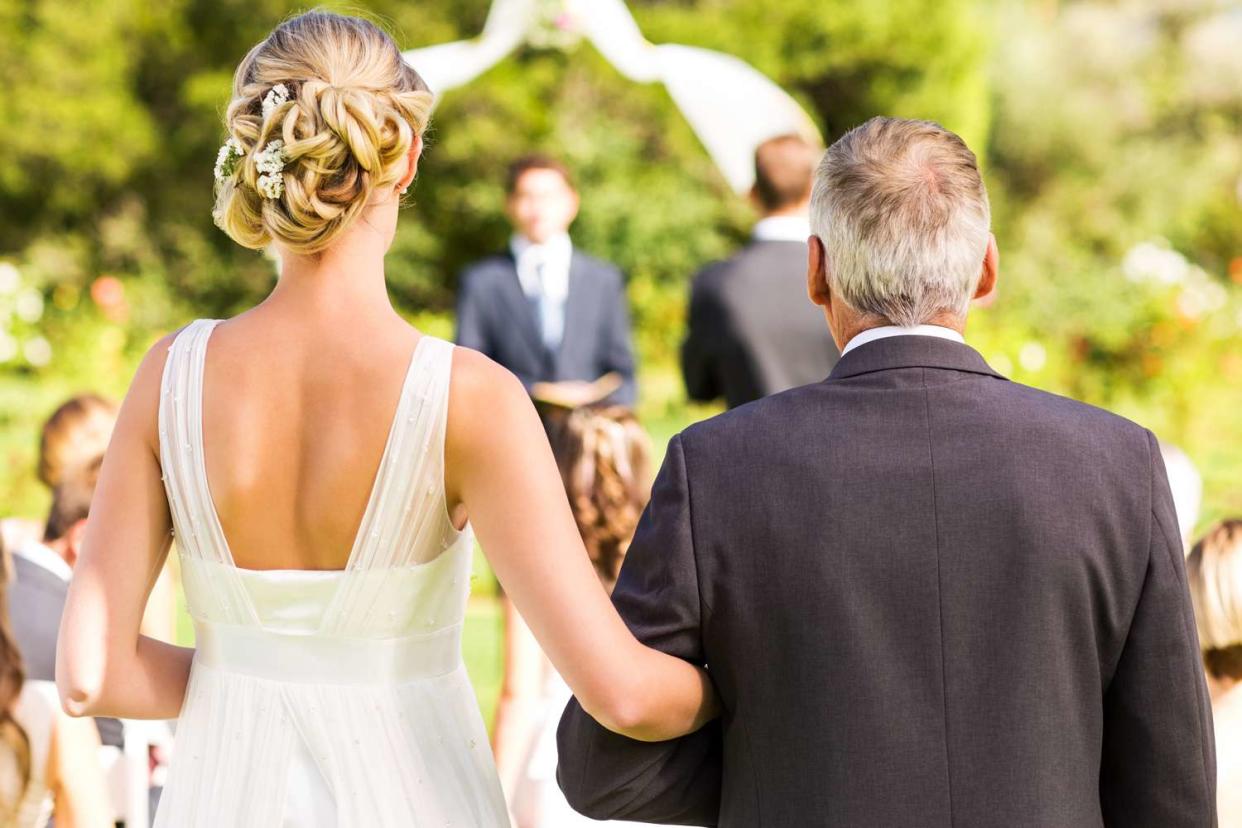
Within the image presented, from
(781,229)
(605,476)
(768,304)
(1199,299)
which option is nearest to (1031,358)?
(1199,299)

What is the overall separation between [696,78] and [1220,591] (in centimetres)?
1080

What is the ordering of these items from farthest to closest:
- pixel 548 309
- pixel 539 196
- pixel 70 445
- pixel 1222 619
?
pixel 548 309 → pixel 539 196 → pixel 70 445 → pixel 1222 619

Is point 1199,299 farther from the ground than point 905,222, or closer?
farther from the ground

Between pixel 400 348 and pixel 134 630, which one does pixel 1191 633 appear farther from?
pixel 134 630

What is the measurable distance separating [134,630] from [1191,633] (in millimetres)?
1480

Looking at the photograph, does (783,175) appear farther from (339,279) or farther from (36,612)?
(339,279)

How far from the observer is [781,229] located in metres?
5.20

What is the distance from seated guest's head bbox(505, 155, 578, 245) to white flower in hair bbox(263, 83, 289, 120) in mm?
4757

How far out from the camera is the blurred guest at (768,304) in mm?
5039

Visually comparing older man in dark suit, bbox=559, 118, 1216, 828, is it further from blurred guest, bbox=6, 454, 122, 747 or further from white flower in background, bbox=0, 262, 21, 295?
white flower in background, bbox=0, 262, 21, 295

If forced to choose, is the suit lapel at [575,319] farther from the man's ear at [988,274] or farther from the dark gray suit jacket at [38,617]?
the man's ear at [988,274]

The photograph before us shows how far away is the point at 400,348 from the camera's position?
2.08 metres

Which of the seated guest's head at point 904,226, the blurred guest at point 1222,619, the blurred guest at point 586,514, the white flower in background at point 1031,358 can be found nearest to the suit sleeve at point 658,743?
the seated guest's head at point 904,226

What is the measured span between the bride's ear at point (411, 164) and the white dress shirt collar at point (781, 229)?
313 centimetres
